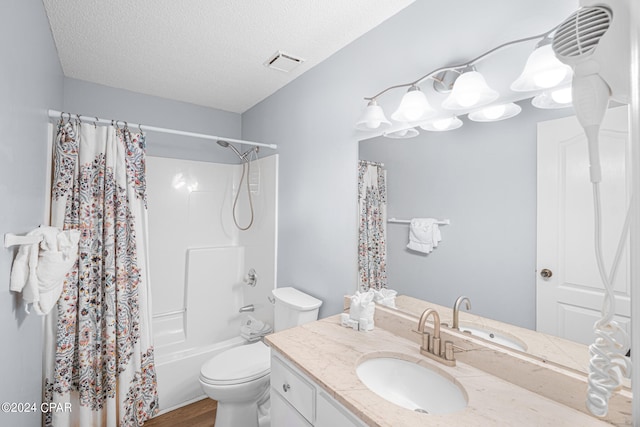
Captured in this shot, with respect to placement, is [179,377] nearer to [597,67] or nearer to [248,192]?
[248,192]

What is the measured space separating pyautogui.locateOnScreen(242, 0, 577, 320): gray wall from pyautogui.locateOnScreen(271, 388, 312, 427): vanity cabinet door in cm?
61

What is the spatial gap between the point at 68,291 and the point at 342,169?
174 centimetres

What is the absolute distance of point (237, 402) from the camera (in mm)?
1763

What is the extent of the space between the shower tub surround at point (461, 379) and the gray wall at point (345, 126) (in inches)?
6.5

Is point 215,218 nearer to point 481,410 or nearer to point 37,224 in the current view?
point 37,224

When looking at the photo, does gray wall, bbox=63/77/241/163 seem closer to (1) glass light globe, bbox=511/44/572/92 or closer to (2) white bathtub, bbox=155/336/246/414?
(2) white bathtub, bbox=155/336/246/414

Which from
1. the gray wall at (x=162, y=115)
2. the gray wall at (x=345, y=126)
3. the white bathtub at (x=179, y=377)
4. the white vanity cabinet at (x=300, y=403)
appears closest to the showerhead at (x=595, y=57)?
the gray wall at (x=345, y=126)

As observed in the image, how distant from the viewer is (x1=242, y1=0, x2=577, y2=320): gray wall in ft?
3.57

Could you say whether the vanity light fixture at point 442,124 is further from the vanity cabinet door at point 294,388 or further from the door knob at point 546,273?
the vanity cabinet door at point 294,388

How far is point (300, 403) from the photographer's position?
44.6 inches

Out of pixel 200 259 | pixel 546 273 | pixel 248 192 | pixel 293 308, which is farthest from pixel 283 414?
A: pixel 248 192

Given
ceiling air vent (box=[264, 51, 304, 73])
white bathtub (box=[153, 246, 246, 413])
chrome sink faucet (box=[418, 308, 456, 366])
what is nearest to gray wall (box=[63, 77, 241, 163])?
white bathtub (box=[153, 246, 246, 413])

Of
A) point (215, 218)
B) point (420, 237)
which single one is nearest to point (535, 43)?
point (420, 237)

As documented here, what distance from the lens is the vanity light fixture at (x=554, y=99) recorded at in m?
0.92
